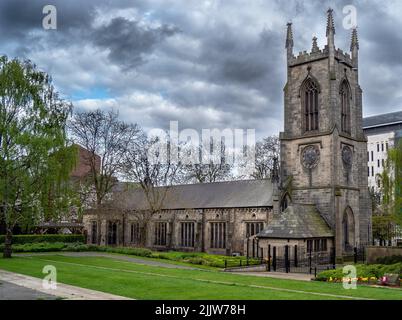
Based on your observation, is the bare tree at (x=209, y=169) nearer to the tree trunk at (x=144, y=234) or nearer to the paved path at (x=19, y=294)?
the tree trunk at (x=144, y=234)

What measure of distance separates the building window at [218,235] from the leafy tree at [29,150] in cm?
1795

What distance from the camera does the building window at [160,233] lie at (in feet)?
177

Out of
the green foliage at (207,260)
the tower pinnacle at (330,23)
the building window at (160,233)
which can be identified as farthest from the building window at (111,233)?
the tower pinnacle at (330,23)

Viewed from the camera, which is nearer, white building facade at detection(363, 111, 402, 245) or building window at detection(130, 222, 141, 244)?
building window at detection(130, 222, 141, 244)

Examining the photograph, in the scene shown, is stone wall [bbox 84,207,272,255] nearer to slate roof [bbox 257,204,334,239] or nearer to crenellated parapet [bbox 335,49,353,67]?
slate roof [bbox 257,204,334,239]

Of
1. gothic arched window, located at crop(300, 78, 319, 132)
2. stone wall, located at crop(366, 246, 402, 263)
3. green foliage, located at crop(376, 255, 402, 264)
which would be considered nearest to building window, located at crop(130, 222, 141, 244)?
gothic arched window, located at crop(300, 78, 319, 132)

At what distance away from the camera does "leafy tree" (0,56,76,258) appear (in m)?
32.4

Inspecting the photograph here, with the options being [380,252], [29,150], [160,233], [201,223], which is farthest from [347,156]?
[29,150]

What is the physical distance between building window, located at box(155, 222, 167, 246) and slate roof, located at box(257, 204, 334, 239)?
1839 cm

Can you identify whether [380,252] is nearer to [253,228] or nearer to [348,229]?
[348,229]

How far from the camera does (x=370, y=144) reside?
354 feet
